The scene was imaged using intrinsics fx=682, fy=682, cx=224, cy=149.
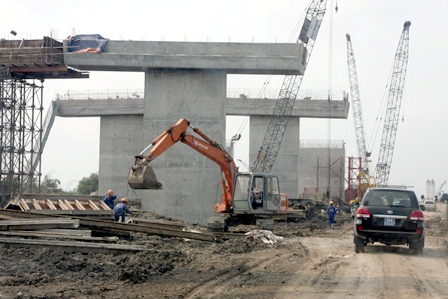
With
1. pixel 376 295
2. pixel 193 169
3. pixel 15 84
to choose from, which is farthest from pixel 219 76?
pixel 376 295

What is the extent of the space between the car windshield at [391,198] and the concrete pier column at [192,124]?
1449 cm

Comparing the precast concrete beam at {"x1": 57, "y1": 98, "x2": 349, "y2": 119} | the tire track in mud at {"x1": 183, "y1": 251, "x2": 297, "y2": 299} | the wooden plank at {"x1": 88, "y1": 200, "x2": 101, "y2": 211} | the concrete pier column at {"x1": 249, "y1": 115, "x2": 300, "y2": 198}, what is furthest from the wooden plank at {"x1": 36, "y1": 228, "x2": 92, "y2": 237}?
the concrete pier column at {"x1": 249, "y1": 115, "x2": 300, "y2": 198}

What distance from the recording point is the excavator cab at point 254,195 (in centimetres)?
2550

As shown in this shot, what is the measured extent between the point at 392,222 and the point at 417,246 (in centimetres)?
111

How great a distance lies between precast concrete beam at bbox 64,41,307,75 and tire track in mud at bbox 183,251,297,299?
1616cm

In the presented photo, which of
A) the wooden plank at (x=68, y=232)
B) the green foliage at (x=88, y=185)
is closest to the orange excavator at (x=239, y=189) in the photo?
the wooden plank at (x=68, y=232)

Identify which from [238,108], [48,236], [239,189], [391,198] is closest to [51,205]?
[239,189]

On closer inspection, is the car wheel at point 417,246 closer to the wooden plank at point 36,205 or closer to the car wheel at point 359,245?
the car wheel at point 359,245

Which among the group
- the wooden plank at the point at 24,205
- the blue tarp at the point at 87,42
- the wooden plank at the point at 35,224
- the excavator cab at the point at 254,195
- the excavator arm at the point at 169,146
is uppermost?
the blue tarp at the point at 87,42

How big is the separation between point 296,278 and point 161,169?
19.5 m

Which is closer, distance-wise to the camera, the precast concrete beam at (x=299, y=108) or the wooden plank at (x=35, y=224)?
the wooden plank at (x=35, y=224)

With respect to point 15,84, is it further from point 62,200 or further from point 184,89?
point 62,200

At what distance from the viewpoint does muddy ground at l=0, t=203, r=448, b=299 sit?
11227 mm

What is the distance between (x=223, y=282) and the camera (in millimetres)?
12492
